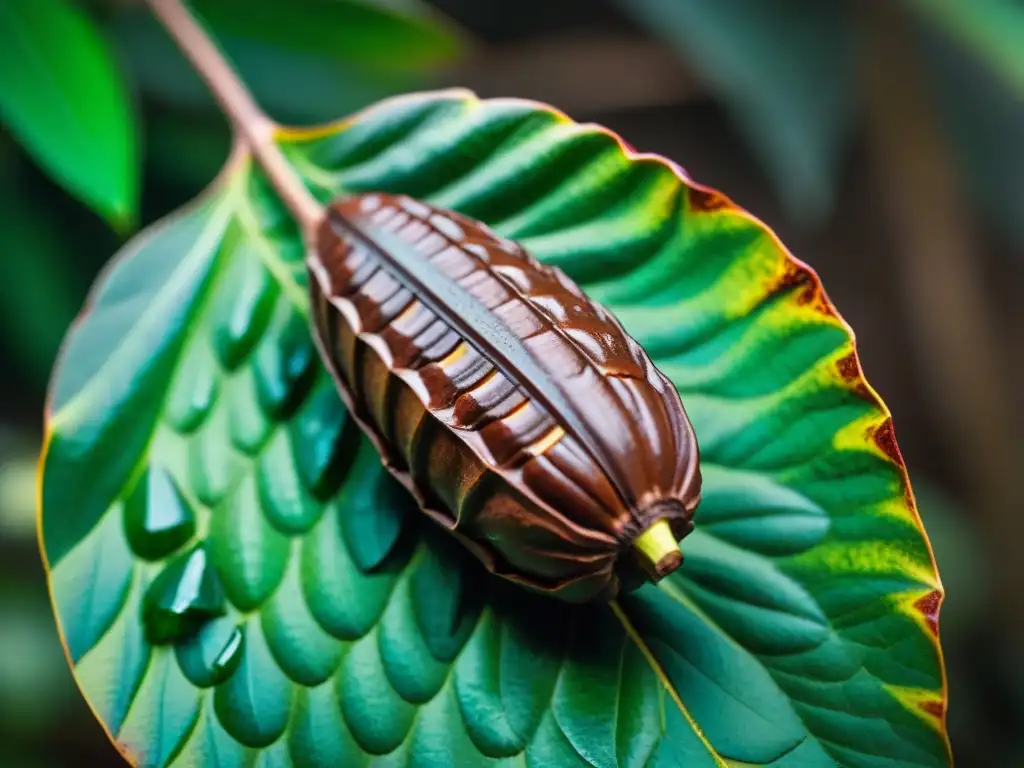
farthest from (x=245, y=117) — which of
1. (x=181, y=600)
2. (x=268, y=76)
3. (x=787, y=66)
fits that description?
(x=787, y=66)

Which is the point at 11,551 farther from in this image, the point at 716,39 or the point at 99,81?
the point at 716,39

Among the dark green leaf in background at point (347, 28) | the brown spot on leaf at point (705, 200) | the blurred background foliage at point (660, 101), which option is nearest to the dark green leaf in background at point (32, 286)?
the blurred background foliage at point (660, 101)

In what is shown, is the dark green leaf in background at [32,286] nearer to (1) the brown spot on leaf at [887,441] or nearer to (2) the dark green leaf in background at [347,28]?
(2) the dark green leaf in background at [347,28]

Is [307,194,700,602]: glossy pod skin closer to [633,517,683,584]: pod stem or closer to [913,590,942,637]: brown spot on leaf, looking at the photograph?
[633,517,683,584]: pod stem

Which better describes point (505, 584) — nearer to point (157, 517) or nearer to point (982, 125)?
point (157, 517)

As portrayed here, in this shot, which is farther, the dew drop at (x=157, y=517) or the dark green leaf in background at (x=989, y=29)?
the dark green leaf in background at (x=989, y=29)

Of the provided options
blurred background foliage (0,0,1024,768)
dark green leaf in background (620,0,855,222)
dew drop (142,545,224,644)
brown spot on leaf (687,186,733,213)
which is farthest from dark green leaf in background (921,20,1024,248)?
dew drop (142,545,224,644)

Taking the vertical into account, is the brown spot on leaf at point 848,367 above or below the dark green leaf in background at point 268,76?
below
